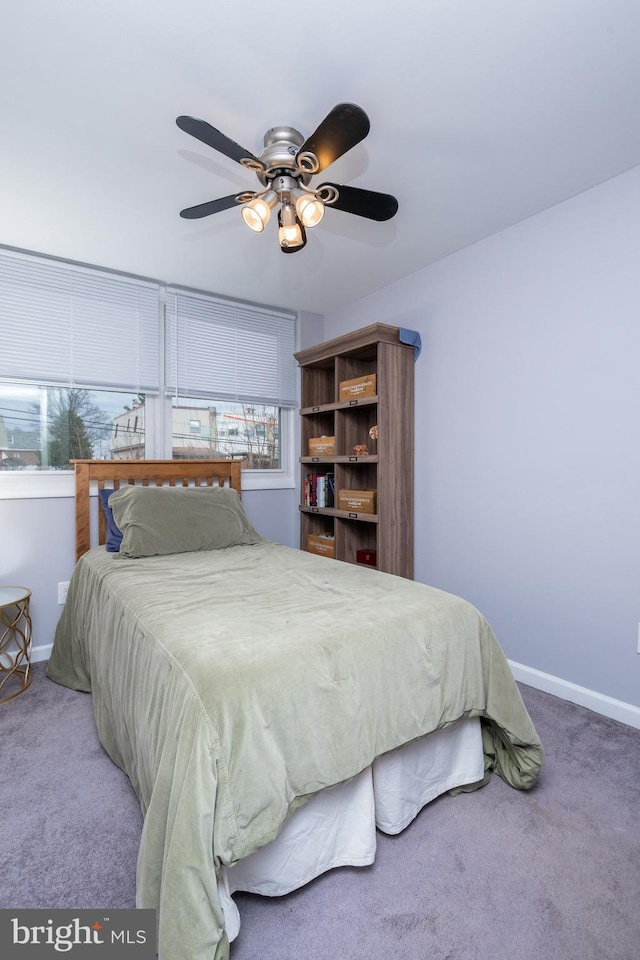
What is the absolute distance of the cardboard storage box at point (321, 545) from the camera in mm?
3447

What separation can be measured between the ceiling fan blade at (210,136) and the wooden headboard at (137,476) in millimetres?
1961

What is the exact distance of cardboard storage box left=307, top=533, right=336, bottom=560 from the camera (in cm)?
345

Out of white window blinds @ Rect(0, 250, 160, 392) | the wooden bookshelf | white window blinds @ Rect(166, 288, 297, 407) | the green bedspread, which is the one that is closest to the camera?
the green bedspread

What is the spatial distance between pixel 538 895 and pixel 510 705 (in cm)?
49

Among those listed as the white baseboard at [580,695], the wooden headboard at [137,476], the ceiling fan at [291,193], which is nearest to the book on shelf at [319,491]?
the wooden headboard at [137,476]

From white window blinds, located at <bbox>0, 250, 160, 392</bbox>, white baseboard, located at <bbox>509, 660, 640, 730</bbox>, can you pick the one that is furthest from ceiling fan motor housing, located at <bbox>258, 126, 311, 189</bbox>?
white baseboard, located at <bbox>509, 660, 640, 730</bbox>

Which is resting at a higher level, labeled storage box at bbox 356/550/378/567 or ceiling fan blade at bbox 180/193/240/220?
ceiling fan blade at bbox 180/193/240/220

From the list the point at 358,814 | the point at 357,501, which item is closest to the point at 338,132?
the point at 358,814

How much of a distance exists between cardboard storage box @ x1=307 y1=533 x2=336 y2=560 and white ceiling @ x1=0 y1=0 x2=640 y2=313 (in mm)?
1980

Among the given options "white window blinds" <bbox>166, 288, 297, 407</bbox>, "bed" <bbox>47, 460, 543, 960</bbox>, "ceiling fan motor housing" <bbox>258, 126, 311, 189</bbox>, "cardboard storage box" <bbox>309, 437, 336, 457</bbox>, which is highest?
"ceiling fan motor housing" <bbox>258, 126, 311, 189</bbox>

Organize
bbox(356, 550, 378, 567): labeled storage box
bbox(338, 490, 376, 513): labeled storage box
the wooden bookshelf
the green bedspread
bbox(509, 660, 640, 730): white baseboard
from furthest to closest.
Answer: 1. bbox(356, 550, 378, 567): labeled storage box
2. bbox(338, 490, 376, 513): labeled storage box
3. the wooden bookshelf
4. bbox(509, 660, 640, 730): white baseboard
5. the green bedspread

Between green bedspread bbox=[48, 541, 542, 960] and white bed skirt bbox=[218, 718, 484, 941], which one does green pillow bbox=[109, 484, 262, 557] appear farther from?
white bed skirt bbox=[218, 718, 484, 941]

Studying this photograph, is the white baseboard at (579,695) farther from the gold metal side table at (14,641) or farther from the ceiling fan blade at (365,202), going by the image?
the gold metal side table at (14,641)

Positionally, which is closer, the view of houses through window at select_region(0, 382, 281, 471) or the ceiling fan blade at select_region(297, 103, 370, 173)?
the ceiling fan blade at select_region(297, 103, 370, 173)
